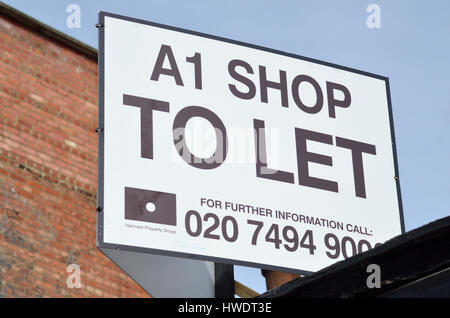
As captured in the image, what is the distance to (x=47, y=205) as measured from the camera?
13.0 m

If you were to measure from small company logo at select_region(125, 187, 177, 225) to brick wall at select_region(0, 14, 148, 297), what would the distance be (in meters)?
4.51

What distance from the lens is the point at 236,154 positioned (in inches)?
350

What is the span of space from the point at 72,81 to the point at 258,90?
17.5 feet

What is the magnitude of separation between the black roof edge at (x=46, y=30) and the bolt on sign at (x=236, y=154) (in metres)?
4.79

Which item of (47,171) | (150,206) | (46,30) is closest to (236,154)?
(150,206)

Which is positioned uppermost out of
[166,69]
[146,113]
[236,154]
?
[166,69]

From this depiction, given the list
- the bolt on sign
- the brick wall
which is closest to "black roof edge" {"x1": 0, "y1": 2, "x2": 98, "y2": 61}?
the brick wall

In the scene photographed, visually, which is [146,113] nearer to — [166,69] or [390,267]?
[166,69]

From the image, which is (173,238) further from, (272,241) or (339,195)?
(339,195)

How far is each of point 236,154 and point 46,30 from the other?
585 centimetres

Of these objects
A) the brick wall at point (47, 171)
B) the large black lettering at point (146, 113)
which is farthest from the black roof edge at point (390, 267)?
the brick wall at point (47, 171)

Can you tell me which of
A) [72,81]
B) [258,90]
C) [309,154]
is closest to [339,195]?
[309,154]

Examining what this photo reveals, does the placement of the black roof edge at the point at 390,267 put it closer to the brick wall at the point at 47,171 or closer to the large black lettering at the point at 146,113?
the large black lettering at the point at 146,113
